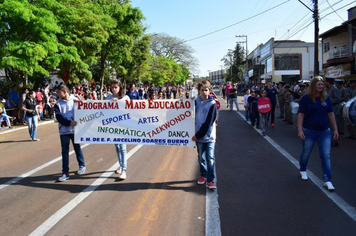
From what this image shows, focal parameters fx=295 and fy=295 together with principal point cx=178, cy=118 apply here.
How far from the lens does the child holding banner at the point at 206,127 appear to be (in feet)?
16.3

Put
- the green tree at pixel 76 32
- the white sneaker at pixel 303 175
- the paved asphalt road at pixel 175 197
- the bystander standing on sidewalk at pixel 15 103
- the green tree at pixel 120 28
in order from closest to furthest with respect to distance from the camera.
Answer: the paved asphalt road at pixel 175 197 < the white sneaker at pixel 303 175 < the bystander standing on sidewalk at pixel 15 103 < the green tree at pixel 76 32 < the green tree at pixel 120 28

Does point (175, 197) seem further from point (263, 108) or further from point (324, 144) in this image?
point (263, 108)

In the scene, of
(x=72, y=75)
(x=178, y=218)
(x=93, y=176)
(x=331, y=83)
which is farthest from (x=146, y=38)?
(x=178, y=218)

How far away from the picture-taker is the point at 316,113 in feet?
16.5

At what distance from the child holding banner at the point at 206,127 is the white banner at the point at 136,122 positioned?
187 mm

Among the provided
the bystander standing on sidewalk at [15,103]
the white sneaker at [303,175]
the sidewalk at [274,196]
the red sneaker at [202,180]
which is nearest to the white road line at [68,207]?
the red sneaker at [202,180]

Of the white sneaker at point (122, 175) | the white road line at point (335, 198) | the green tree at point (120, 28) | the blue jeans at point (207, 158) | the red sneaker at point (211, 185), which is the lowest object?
the white road line at point (335, 198)

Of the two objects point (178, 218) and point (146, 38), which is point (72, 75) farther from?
point (178, 218)

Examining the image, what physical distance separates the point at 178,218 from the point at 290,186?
2254mm

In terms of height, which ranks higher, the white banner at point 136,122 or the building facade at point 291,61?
the building facade at point 291,61

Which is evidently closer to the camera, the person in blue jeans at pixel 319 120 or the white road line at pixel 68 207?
the white road line at pixel 68 207

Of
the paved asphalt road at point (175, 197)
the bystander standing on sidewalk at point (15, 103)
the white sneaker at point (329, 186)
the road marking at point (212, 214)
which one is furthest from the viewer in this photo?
the bystander standing on sidewalk at point (15, 103)

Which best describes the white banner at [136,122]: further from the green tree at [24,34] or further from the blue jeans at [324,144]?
the green tree at [24,34]

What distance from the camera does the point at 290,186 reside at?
5.14m
